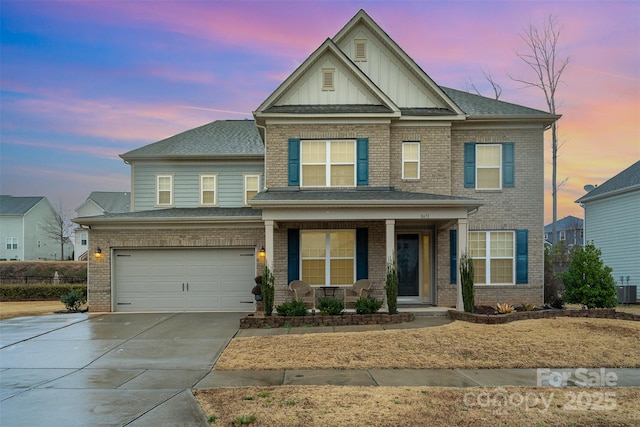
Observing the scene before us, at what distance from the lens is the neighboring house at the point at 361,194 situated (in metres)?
15.9

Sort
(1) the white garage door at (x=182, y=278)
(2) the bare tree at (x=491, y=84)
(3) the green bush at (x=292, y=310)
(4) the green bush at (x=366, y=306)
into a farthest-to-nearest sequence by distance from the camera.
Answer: (2) the bare tree at (x=491, y=84)
(1) the white garage door at (x=182, y=278)
(4) the green bush at (x=366, y=306)
(3) the green bush at (x=292, y=310)

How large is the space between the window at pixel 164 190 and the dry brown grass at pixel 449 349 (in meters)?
10.3

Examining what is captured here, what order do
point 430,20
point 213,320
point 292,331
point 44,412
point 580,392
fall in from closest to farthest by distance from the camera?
point 44,412 → point 580,392 → point 292,331 → point 213,320 → point 430,20

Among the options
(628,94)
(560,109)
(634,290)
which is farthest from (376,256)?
(560,109)

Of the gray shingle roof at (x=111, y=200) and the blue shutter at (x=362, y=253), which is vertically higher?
the gray shingle roof at (x=111, y=200)

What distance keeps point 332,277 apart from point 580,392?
9243 millimetres

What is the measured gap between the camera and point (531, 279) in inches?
653

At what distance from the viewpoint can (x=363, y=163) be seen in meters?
16.1

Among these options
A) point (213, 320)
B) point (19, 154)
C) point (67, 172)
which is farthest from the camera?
point (67, 172)

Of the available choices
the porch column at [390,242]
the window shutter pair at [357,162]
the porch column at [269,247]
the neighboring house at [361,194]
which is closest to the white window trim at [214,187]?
the neighboring house at [361,194]

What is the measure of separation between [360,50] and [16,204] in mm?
45790

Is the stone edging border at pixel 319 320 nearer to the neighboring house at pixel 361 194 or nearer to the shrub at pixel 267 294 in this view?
the shrub at pixel 267 294

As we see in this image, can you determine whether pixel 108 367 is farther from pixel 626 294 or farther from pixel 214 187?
pixel 626 294

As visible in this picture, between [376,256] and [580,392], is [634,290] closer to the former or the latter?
[376,256]
